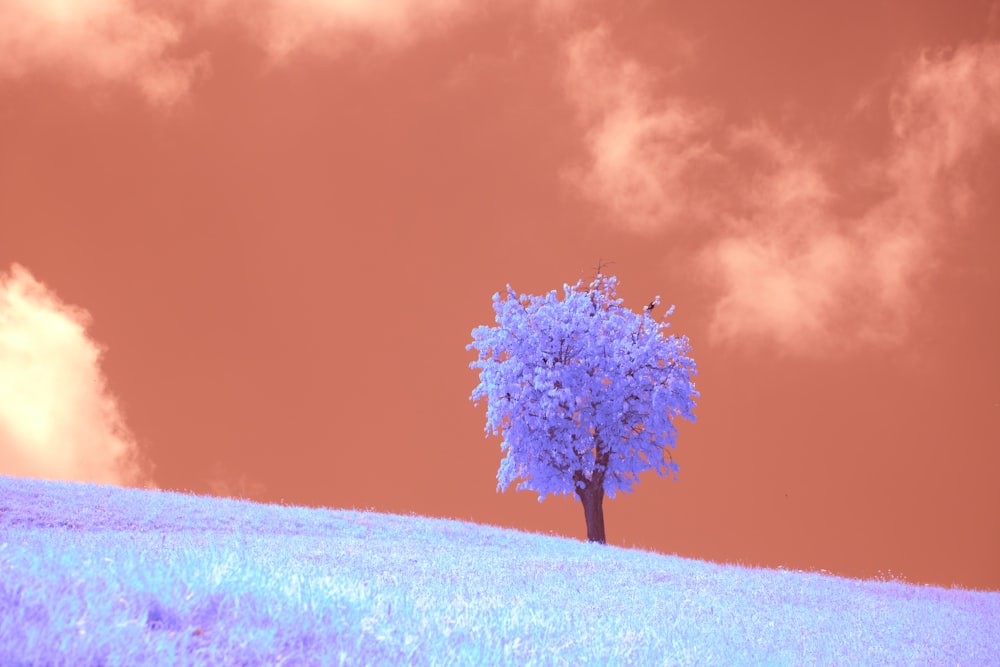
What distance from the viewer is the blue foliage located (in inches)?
1173

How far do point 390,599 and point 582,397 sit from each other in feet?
75.5

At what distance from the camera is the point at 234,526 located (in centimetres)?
2286

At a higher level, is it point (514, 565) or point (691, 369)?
point (691, 369)

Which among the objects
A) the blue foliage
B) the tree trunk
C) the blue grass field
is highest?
the blue foliage

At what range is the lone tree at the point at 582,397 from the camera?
97.8ft

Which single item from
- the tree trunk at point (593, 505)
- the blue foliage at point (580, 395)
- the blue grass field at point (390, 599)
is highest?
the blue foliage at point (580, 395)

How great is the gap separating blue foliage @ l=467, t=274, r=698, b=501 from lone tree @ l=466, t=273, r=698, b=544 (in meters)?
0.04

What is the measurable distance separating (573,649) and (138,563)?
13.2ft

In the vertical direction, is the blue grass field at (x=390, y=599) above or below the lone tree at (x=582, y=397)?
below

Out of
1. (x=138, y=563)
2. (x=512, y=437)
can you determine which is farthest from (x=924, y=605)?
(x=138, y=563)

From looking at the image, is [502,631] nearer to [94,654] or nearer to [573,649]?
[573,649]

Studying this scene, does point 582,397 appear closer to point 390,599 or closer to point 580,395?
point 580,395

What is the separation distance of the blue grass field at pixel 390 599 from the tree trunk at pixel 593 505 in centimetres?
319

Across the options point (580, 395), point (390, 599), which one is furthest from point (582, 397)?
point (390, 599)
